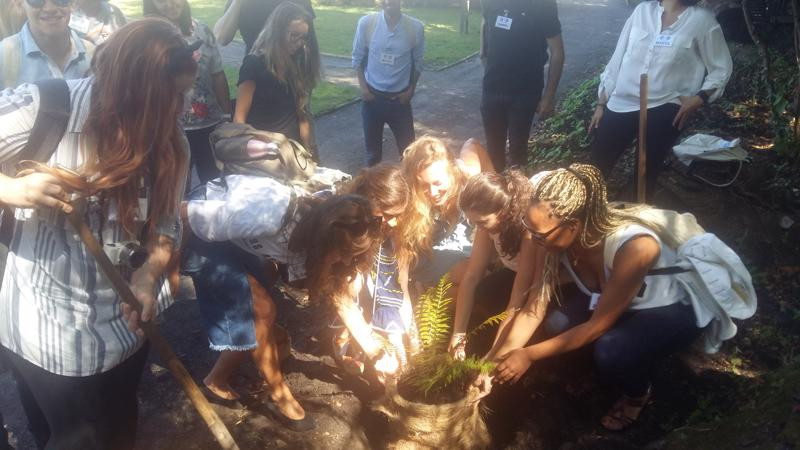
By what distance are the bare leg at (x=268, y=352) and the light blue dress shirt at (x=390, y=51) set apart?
2511mm

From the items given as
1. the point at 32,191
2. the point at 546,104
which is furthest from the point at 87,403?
the point at 546,104

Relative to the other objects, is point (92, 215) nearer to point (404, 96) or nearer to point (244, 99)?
point (244, 99)

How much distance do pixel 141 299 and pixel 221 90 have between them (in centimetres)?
248

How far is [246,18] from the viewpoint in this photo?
4461 millimetres

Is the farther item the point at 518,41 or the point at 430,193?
the point at 518,41

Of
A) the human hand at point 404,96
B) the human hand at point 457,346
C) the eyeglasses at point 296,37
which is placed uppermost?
the eyeglasses at point 296,37

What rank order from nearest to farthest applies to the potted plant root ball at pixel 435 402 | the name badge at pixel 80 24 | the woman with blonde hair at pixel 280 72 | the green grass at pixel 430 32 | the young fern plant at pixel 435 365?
the potted plant root ball at pixel 435 402, the young fern plant at pixel 435 365, the name badge at pixel 80 24, the woman with blonde hair at pixel 280 72, the green grass at pixel 430 32

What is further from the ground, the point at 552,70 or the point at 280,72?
the point at 280,72

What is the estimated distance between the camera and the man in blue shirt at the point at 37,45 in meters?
2.86

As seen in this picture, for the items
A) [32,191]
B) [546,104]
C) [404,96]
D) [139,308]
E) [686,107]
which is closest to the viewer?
[32,191]

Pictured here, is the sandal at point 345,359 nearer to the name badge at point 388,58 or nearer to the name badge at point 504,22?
the name badge at point 388,58

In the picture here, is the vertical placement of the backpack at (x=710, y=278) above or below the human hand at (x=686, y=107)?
below

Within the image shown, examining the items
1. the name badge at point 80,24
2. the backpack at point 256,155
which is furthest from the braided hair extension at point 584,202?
the name badge at point 80,24

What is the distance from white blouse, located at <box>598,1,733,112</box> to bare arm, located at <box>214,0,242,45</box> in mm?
2872
